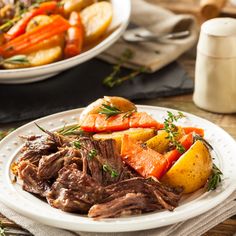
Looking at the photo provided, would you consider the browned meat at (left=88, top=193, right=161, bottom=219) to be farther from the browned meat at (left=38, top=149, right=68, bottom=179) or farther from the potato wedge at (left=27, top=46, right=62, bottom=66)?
the potato wedge at (left=27, top=46, right=62, bottom=66)

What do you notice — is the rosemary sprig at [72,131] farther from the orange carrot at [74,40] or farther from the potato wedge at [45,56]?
the orange carrot at [74,40]

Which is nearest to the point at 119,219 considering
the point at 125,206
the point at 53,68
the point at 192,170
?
the point at 125,206

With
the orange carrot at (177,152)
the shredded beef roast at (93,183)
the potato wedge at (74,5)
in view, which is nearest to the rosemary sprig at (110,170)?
the shredded beef roast at (93,183)

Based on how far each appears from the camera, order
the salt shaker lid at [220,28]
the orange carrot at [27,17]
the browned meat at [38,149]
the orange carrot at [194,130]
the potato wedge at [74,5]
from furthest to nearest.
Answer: the potato wedge at [74,5] → the orange carrot at [27,17] → the salt shaker lid at [220,28] → the orange carrot at [194,130] → the browned meat at [38,149]

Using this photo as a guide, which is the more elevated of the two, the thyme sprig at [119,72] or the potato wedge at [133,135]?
the potato wedge at [133,135]

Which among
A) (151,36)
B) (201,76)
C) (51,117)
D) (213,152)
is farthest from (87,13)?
(213,152)

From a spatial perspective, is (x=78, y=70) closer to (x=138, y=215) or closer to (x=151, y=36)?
(x=151, y=36)

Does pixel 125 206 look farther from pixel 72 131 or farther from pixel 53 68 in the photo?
pixel 53 68

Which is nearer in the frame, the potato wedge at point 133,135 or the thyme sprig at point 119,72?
the potato wedge at point 133,135
